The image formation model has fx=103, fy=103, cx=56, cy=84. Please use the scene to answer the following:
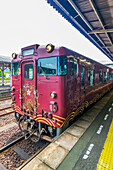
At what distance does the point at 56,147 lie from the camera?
2.95 m

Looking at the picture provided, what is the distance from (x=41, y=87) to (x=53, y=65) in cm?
89

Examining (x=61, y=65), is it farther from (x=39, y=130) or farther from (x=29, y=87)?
(x=39, y=130)

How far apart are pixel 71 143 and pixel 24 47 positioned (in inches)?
147

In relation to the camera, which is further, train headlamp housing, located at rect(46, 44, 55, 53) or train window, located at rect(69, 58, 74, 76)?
train window, located at rect(69, 58, 74, 76)

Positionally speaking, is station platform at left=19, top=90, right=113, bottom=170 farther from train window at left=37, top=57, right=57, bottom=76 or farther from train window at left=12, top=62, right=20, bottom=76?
train window at left=12, top=62, right=20, bottom=76

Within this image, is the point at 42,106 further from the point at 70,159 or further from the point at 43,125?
the point at 70,159

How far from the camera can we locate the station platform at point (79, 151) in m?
2.36

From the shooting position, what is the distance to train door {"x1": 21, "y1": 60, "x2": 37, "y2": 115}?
3814 mm

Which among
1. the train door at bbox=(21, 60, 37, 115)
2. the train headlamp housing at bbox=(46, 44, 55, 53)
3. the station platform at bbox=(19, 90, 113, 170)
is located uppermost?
the train headlamp housing at bbox=(46, 44, 55, 53)

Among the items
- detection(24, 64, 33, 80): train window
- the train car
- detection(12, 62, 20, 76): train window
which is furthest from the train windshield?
detection(12, 62, 20, 76): train window

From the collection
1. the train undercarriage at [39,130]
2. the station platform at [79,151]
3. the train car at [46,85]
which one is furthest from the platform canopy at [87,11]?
the station platform at [79,151]

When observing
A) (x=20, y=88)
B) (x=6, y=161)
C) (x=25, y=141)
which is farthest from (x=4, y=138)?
(x=20, y=88)

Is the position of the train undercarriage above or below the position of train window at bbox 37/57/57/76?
below

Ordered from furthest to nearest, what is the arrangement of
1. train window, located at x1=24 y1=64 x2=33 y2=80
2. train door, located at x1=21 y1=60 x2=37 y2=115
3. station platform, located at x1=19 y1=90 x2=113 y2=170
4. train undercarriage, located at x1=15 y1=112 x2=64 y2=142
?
train window, located at x1=24 y1=64 x2=33 y2=80 < train door, located at x1=21 y1=60 x2=37 y2=115 < train undercarriage, located at x1=15 y1=112 x2=64 y2=142 < station platform, located at x1=19 y1=90 x2=113 y2=170
